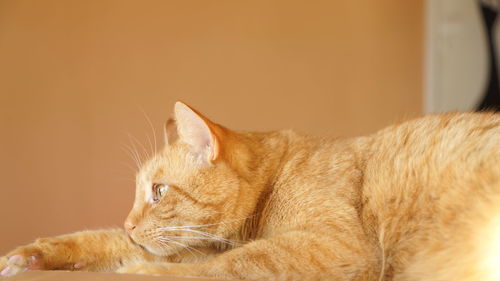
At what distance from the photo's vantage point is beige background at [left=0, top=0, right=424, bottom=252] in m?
2.94

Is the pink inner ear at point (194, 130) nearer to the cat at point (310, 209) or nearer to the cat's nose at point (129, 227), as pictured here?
the cat at point (310, 209)

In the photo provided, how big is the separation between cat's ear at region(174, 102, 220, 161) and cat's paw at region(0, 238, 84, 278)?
0.46 meters

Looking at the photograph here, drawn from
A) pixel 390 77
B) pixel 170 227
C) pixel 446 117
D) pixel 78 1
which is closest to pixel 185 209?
pixel 170 227

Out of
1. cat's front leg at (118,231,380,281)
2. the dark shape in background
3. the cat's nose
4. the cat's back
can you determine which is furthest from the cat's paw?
the dark shape in background

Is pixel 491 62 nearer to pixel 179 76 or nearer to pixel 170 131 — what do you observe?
pixel 179 76

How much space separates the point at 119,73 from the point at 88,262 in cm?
172

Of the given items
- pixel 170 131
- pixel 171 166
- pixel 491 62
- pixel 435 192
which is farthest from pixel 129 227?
pixel 491 62

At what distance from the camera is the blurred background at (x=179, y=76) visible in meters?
2.94

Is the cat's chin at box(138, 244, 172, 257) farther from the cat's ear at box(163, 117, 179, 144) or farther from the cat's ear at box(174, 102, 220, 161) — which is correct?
the cat's ear at box(163, 117, 179, 144)

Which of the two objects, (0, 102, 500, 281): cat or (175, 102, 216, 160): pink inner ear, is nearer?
(0, 102, 500, 281): cat

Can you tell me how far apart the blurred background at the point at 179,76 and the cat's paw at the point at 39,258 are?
4.80 feet

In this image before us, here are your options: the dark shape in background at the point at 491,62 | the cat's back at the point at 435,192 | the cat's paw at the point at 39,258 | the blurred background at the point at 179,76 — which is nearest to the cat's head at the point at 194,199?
the cat's paw at the point at 39,258

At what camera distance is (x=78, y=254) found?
1524mm

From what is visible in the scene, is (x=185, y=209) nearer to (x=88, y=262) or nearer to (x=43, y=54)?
(x=88, y=262)
